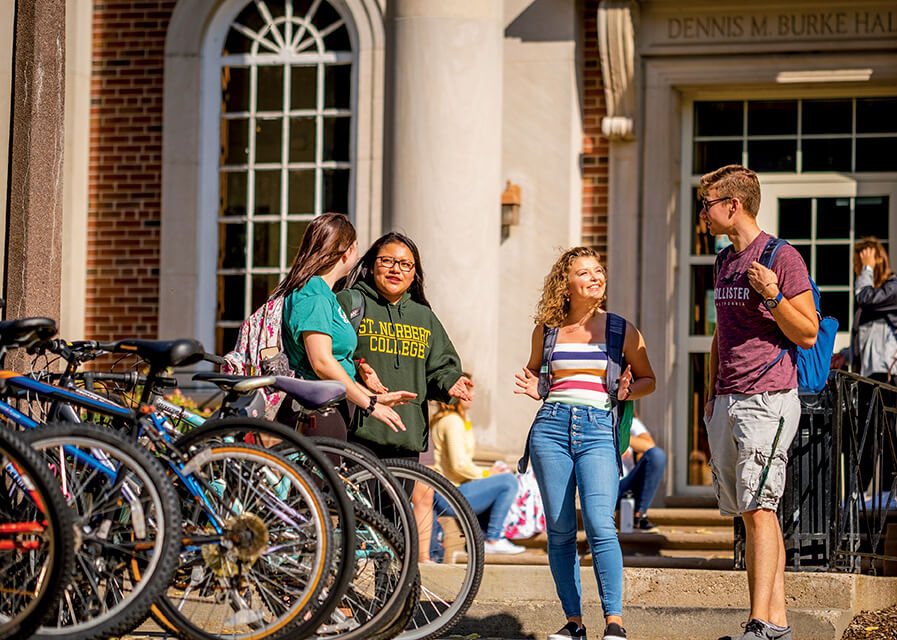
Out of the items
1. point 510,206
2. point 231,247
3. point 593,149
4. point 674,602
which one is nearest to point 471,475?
point 510,206

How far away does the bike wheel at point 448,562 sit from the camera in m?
5.41

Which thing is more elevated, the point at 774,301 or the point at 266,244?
Answer: the point at 266,244

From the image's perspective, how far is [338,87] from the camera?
11.3 m

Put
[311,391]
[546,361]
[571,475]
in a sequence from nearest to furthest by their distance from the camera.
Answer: [311,391] < [571,475] < [546,361]

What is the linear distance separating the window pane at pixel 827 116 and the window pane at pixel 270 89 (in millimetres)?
3895

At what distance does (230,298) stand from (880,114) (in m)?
4.99

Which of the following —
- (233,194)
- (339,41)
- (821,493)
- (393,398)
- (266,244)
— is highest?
(339,41)

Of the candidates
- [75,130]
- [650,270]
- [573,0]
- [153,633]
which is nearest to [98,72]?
[75,130]

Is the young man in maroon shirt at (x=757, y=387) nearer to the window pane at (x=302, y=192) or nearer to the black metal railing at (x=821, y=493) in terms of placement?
the black metal railing at (x=821, y=493)

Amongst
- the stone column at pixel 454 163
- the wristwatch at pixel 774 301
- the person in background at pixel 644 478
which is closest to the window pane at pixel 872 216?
the person in background at pixel 644 478

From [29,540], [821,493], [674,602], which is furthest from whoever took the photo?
[821,493]

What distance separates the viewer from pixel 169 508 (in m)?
4.53

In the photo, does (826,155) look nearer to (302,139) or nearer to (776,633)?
(302,139)

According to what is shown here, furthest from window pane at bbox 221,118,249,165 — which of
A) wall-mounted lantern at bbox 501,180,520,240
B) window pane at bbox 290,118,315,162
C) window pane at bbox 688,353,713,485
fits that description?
window pane at bbox 688,353,713,485
